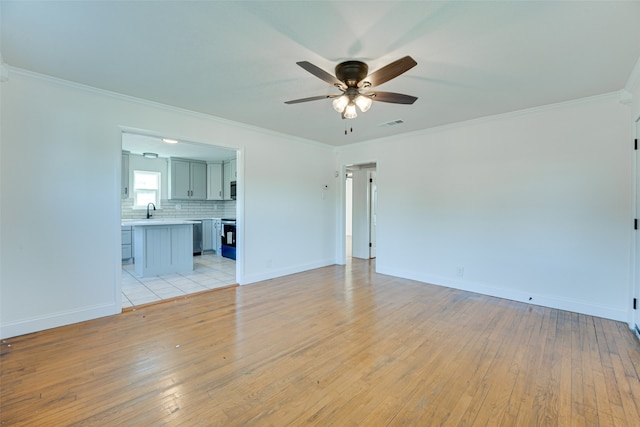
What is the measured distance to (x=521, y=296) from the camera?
12.0ft

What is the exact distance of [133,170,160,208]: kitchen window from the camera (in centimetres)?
665

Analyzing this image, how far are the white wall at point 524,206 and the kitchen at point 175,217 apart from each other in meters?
3.33

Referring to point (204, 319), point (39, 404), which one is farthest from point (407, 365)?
point (39, 404)

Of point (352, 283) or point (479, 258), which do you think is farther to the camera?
point (352, 283)

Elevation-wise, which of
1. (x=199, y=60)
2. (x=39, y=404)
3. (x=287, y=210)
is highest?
(x=199, y=60)

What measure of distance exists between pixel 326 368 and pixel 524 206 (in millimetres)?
3334

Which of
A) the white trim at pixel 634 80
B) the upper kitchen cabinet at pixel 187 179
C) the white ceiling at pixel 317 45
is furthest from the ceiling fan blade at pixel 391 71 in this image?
the upper kitchen cabinet at pixel 187 179

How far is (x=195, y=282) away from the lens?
4.53m

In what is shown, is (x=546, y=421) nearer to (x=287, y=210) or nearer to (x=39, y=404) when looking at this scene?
(x=39, y=404)

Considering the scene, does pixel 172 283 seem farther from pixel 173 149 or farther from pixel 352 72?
pixel 352 72

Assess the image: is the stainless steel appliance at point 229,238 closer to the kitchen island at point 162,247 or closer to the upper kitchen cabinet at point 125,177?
the kitchen island at point 162,247

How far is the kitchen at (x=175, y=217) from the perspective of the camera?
475 centimetres

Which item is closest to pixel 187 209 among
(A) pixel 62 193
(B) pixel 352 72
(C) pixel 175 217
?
(C) pixel 175 217

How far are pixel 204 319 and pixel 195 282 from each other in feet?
5.41
